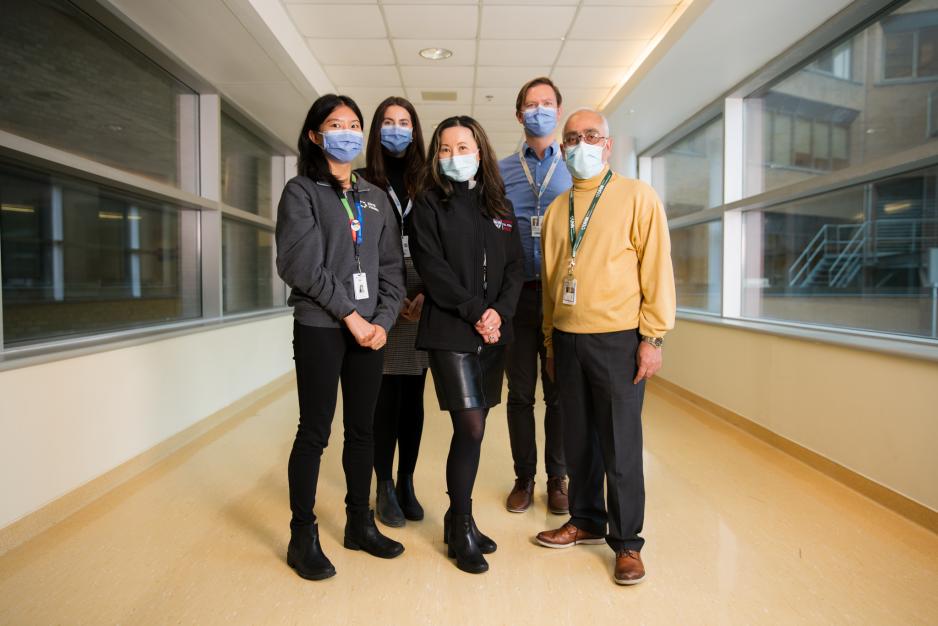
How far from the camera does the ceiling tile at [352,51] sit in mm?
4779

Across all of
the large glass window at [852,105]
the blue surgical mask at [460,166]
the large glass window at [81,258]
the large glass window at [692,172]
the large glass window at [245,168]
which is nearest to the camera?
the blue surgical mask at [460,166]

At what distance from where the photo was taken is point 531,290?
2451mm

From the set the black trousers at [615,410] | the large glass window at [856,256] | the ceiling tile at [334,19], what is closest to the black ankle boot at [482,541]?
the black trousers at [615,410]

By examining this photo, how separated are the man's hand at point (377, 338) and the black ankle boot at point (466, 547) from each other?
625 mm

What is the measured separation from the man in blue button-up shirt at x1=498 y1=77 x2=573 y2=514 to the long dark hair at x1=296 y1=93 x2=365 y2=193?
80cm

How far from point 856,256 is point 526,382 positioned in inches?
86.9

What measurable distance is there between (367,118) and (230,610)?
622 cm

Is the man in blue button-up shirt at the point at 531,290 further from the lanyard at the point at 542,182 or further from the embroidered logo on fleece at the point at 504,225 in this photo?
the embroidered logo on fleece at the point at 504,225

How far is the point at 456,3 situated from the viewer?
409cm

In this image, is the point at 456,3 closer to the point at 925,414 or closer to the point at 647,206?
the point at 647,206

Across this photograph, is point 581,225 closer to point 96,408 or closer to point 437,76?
point 96,408

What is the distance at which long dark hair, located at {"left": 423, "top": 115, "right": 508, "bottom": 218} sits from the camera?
6.54 feet

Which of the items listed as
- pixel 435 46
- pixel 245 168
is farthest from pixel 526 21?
pixel 245 168

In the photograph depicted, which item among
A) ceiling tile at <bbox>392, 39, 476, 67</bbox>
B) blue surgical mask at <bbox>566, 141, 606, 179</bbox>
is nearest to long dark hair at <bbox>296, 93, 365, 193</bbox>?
blue surgical mask at <bbox>566, 141, 606, 179</bbox>
